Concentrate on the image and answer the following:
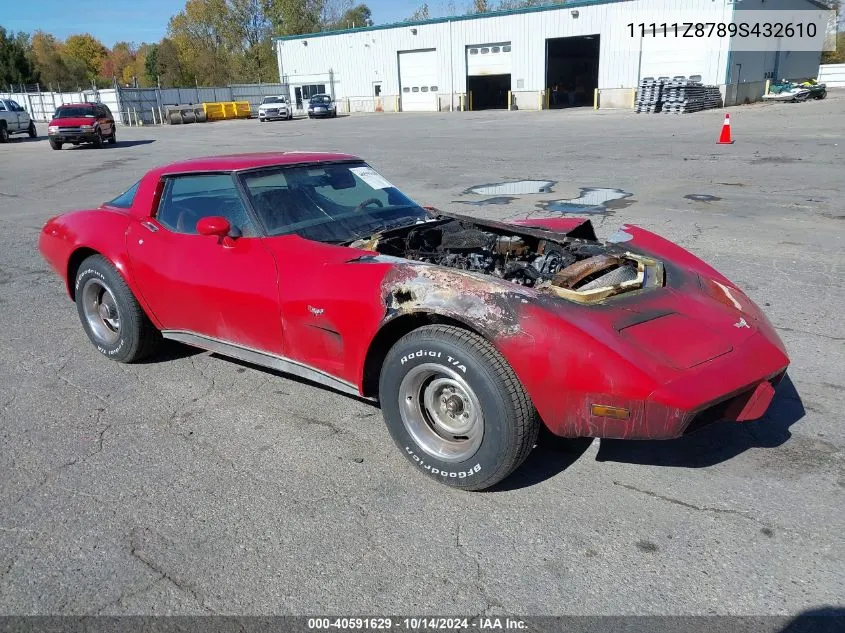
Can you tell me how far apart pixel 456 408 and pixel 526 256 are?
129 cm

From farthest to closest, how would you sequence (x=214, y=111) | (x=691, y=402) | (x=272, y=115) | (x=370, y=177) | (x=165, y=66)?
(x=165, y=66), (x=214, y=111), (x=272, y=115), (x=370, y=177), (x=691, y=402)

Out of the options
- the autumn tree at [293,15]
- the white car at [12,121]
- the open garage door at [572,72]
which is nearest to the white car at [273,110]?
the white car at [12,121]

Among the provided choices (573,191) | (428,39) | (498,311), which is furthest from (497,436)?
(428,39)

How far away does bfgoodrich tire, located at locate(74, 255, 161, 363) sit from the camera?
4.38 meters

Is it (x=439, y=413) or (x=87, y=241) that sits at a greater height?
(x=87, y=241)

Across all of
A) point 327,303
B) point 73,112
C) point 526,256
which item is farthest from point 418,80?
point 327,303

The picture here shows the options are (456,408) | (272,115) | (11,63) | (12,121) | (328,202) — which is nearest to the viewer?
(456,408)

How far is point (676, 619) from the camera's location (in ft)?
7.30

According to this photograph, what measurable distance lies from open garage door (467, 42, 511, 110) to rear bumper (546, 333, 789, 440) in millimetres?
44887

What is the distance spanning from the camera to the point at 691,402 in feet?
8.32

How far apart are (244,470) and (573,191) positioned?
905 cm

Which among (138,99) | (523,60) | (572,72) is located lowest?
(138,99)

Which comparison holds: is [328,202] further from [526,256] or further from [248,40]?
[248,40]

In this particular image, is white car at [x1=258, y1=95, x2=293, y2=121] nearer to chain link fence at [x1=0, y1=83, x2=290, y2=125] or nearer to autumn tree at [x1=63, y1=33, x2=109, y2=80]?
chain link fence at [x1=0, y1=83, x2=290, y2=125]
